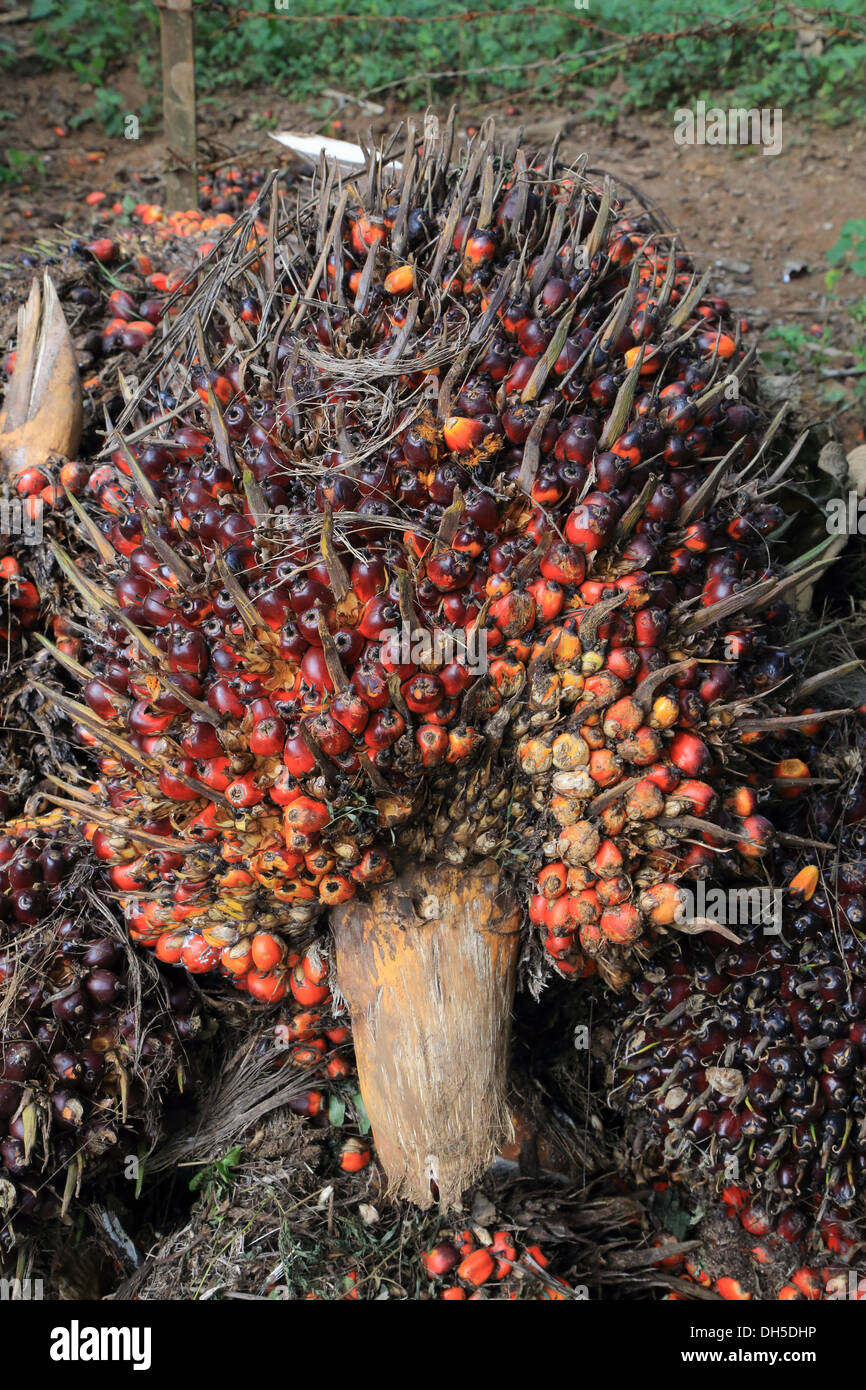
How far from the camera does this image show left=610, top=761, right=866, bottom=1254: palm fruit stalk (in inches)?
114

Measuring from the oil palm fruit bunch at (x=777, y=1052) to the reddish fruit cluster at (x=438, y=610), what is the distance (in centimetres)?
29

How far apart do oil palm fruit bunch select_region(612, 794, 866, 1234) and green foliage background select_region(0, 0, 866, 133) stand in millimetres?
5704

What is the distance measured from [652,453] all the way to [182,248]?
2722mm

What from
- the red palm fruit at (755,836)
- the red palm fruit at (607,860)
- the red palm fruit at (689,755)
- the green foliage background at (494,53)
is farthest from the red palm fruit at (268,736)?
the green foliage background at (494,53)

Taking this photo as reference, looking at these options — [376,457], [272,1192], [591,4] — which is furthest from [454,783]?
[591,4]

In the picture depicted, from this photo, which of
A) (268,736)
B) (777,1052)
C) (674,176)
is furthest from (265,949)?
(674,176)

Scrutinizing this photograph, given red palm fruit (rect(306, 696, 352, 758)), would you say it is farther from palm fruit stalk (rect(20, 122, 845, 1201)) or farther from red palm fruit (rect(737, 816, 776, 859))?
red palm fruit (rect(737, 816, 776, 859))

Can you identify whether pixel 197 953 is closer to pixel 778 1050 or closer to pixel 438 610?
pixel 438 610

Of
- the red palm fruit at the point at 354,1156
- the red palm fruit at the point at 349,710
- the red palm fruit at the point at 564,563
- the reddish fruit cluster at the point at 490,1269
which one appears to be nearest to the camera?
the red palm fruit at the point at 349,710

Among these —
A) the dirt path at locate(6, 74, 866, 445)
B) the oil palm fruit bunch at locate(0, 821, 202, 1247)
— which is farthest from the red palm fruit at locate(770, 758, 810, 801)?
the dirt path at locate(6, 74, 866, 445)

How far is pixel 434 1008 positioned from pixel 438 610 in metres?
1.08

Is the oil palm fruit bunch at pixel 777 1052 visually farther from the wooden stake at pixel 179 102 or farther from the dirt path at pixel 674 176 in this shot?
the wooden stake at pixel 179 102

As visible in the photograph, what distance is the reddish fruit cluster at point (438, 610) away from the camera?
2.57 metres

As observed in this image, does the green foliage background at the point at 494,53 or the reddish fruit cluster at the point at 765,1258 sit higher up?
the green foliage background at the point at 494,53
